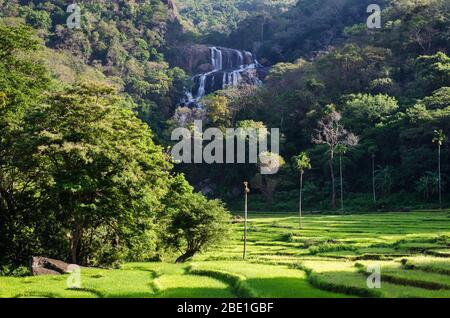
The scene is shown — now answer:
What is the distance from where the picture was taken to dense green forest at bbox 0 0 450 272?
30.2 metres

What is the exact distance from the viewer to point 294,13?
144 meters

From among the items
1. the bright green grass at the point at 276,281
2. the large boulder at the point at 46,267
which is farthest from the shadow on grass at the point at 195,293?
the large boulder at the point at 46,267

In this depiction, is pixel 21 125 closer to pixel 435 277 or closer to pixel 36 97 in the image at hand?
pixel 36 97

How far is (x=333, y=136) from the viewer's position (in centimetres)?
7062

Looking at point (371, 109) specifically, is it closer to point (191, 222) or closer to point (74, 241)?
point (191, 222)

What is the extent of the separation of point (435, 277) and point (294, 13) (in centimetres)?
13041

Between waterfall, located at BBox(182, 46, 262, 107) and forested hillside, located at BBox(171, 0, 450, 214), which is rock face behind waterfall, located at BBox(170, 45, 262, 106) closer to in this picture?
waterfall, located at BBox(182, 46, 262, 107)

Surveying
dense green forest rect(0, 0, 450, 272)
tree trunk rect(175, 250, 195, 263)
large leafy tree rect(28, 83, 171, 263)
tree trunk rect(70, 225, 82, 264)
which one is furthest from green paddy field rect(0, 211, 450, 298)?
dense green forest rect(0, 0, 450, 272)

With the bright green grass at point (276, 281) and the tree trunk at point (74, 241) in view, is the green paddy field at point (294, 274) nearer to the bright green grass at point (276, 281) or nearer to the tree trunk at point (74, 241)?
the bright green grass at point (276, 281)

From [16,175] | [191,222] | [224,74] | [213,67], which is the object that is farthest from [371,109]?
[213,67]

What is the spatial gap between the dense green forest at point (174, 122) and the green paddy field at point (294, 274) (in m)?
3.90

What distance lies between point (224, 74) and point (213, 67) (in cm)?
1283

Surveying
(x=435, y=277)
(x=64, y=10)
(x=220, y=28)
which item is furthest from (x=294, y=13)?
(x=435, y=277)

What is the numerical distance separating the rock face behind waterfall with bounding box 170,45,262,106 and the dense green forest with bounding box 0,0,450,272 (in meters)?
3.00
